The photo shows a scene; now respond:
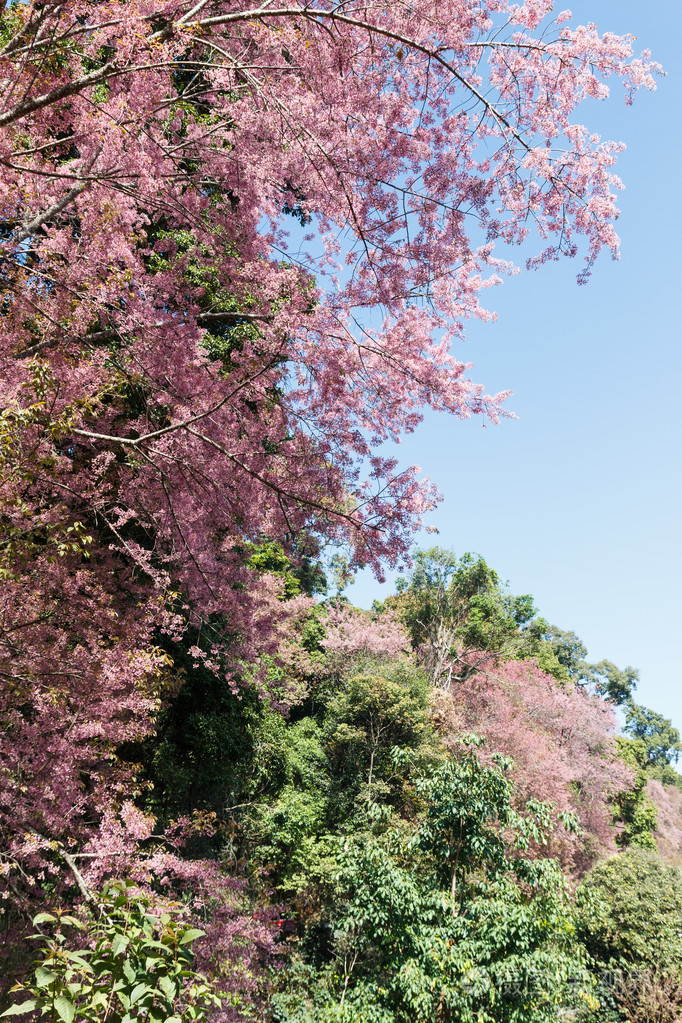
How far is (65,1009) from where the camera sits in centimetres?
164

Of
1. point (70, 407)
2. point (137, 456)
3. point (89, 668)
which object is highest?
point (137, 456)

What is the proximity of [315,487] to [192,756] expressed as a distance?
6.10 metres

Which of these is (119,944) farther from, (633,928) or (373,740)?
(373,740)

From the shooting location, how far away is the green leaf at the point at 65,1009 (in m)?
1.62

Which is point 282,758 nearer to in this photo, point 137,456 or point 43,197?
point 137,456

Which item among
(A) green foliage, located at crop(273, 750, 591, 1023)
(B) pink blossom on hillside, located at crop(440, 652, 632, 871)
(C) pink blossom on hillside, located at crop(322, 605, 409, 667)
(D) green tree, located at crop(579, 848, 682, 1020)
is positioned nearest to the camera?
(A) green foliage, located at crop(273, 750, 591, 1023)

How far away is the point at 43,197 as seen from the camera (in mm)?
4418

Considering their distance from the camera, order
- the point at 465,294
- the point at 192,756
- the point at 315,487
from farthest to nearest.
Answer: the point at 192,756, the point at 465,294, the point at 315,487

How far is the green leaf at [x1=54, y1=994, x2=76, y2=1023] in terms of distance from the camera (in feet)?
5.32

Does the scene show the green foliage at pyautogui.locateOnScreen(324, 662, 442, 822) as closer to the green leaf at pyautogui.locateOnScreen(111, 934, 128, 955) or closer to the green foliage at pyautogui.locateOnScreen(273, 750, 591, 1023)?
the green foliage at pyautogui.locateOnScreen(273, 750, 591, 1023)

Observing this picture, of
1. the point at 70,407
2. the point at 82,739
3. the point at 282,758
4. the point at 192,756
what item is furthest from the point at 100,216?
the point at 282,758

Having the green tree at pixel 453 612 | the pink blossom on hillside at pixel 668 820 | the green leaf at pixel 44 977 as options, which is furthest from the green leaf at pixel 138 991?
the pink blossom on hillside at pixel 668 820

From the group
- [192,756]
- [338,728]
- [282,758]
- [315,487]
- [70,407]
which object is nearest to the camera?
[70,407]

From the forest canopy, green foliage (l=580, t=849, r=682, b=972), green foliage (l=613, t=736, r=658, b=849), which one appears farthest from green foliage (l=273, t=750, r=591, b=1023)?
green foliage (l=613, t=736, r=658, b=849)
